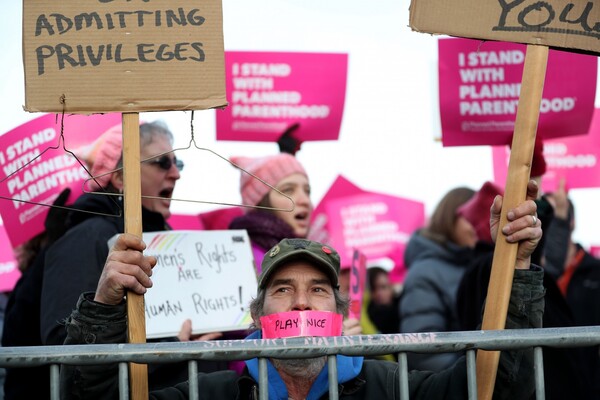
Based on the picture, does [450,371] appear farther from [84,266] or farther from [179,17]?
[84,266]

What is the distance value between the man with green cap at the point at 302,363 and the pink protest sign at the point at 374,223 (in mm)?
4844

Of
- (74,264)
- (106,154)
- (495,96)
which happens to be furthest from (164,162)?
(495,96)

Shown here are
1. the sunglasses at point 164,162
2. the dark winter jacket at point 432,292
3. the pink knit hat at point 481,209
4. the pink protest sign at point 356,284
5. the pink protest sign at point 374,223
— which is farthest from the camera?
the pink protest sign at point 374,223

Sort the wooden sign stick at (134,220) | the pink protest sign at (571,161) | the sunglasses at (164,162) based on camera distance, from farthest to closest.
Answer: the pink protest sign at (571,161) < the sunglasses at (164,162) < the wooden sign stick at (134,220)

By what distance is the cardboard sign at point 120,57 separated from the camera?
10.3ft

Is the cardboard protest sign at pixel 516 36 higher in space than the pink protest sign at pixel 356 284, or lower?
higher

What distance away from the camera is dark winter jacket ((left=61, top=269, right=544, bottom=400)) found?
2941 millimetres

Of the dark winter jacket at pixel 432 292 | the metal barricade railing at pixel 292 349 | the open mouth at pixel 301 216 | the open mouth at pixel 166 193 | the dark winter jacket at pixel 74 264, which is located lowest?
the dark winter jacket at pixel 432 292

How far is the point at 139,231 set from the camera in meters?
3.04

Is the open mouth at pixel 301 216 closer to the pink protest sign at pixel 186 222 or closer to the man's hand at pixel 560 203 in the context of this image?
the pink protest sign at pixel 186 222

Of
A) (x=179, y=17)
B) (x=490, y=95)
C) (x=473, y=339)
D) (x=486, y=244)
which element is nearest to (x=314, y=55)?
(x=490, y=95)

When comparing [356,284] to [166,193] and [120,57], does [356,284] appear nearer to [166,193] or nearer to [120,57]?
[166,193]

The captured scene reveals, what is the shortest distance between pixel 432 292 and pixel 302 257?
2629 mm

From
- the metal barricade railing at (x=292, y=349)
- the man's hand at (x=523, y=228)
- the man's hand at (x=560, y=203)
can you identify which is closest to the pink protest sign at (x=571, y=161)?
the man's hand at (x=560, y=203)
